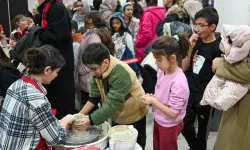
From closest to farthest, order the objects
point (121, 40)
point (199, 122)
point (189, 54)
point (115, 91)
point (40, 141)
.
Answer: point (40, 141), point (115, 91), point (189, 54), point (199, 122), point (121, 40)

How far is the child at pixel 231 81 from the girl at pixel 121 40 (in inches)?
61.8

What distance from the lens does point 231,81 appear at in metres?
1.69

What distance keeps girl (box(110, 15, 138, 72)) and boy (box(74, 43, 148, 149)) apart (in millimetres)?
1281

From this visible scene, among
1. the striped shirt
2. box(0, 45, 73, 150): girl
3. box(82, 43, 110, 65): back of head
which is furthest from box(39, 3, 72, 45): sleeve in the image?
the striped shirt

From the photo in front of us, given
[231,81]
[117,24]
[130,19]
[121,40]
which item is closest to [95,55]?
[231,81]

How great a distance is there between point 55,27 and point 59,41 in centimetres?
12

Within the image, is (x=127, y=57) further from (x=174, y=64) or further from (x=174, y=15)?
(x=174, y=64)

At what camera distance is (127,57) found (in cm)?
332

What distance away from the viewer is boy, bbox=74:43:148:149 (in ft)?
5.59

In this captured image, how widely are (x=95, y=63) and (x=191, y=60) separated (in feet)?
3.30

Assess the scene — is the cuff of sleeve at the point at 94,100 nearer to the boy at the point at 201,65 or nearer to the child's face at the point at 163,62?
the child's face at the point at 163,62

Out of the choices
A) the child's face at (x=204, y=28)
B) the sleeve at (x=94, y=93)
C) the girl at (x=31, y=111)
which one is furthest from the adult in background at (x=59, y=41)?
the child's face at (x=204, y=28)

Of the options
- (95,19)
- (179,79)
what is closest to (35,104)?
(179,79)

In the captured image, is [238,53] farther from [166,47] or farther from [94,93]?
[94,93]
